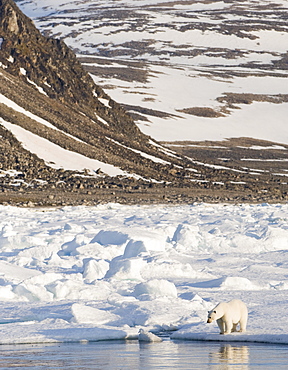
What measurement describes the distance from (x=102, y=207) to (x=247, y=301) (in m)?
28.5

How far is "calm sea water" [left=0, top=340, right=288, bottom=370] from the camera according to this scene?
26.4ft

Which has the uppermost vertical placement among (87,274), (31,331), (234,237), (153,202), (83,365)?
(83,365)

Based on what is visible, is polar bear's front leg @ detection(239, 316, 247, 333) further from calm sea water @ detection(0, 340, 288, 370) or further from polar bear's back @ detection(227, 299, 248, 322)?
calm sea water @ detection(0, 340, 288, 370)

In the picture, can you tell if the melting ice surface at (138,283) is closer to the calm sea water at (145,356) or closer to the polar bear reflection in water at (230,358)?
the calm sea water at (145,356)

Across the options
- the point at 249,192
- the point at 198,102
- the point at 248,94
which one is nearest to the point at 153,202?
the point at 249,192

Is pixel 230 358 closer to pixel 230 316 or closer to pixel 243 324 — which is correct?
pixel 230 316

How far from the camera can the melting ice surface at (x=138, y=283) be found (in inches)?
411

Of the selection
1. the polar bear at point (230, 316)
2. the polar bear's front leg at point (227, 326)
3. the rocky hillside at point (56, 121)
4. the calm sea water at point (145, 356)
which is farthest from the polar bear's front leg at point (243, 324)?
the rocky hillside at point (56, 121)

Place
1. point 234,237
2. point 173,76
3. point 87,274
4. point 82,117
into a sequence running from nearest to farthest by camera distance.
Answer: point 87,274, point 234,237, point 82,117, point 173,76

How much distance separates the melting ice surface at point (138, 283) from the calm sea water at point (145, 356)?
37 centimetres

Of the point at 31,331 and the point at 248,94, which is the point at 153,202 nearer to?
the point at 31,331

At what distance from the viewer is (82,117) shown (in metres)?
68.9

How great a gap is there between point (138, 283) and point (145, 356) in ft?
15.1

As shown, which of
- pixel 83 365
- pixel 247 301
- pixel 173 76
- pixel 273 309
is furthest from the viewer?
pixel 173 76
